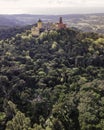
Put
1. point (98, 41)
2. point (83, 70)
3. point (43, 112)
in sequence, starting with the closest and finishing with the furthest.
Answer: point (43, 112) < point (83, 70) < point (98, 41)

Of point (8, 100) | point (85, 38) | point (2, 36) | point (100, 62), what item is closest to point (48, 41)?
point (85, 38)

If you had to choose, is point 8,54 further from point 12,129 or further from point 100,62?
point 12,129

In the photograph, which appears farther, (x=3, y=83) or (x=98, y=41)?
(x=98, y=41)

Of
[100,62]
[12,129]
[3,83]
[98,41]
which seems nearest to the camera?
[12,129]

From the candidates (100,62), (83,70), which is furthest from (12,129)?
(100,62)

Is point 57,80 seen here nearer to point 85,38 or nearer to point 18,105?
point 18,105

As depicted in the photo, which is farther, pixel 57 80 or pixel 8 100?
pixel 57 80
